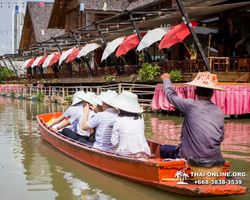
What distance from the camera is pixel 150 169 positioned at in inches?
270

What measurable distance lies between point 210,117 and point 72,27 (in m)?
36.7

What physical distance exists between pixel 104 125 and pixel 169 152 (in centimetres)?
150

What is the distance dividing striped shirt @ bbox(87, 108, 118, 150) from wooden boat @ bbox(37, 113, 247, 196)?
236 millimetres

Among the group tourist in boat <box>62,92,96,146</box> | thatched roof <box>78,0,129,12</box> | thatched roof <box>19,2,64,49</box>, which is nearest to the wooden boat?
tourist in boat <box>62,92,96,146</box>

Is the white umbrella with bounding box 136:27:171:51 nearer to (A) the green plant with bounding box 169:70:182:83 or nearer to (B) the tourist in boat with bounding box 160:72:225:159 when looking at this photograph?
(A) the green plant with bounding box 169:70:182:83

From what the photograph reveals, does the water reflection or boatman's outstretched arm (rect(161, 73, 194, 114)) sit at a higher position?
boatman's outstretched arm (rect(161, 73, 194, 114))

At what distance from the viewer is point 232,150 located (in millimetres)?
10492

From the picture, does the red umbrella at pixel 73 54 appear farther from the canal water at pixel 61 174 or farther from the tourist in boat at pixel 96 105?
the tourist in boat at pixel 96 105

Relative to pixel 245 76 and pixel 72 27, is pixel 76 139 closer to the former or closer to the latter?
pixel 245 76

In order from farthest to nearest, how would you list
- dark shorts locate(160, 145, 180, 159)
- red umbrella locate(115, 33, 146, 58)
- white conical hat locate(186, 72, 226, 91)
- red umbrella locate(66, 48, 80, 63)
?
red umbrella locate(66, 48, 80, 63) → red umbrella locate(115, 33, 146, 58) → dark shorts locate(160, 145, 180, 159) → white conical hat locate(186, 72, 226, 91)

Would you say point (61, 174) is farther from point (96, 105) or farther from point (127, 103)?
point (127, 103)

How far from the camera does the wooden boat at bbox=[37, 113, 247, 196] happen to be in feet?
20.0

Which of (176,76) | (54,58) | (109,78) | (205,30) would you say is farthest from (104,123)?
(54,58)

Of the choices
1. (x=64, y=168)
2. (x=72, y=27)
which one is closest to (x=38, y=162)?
(x=64, y=168)
